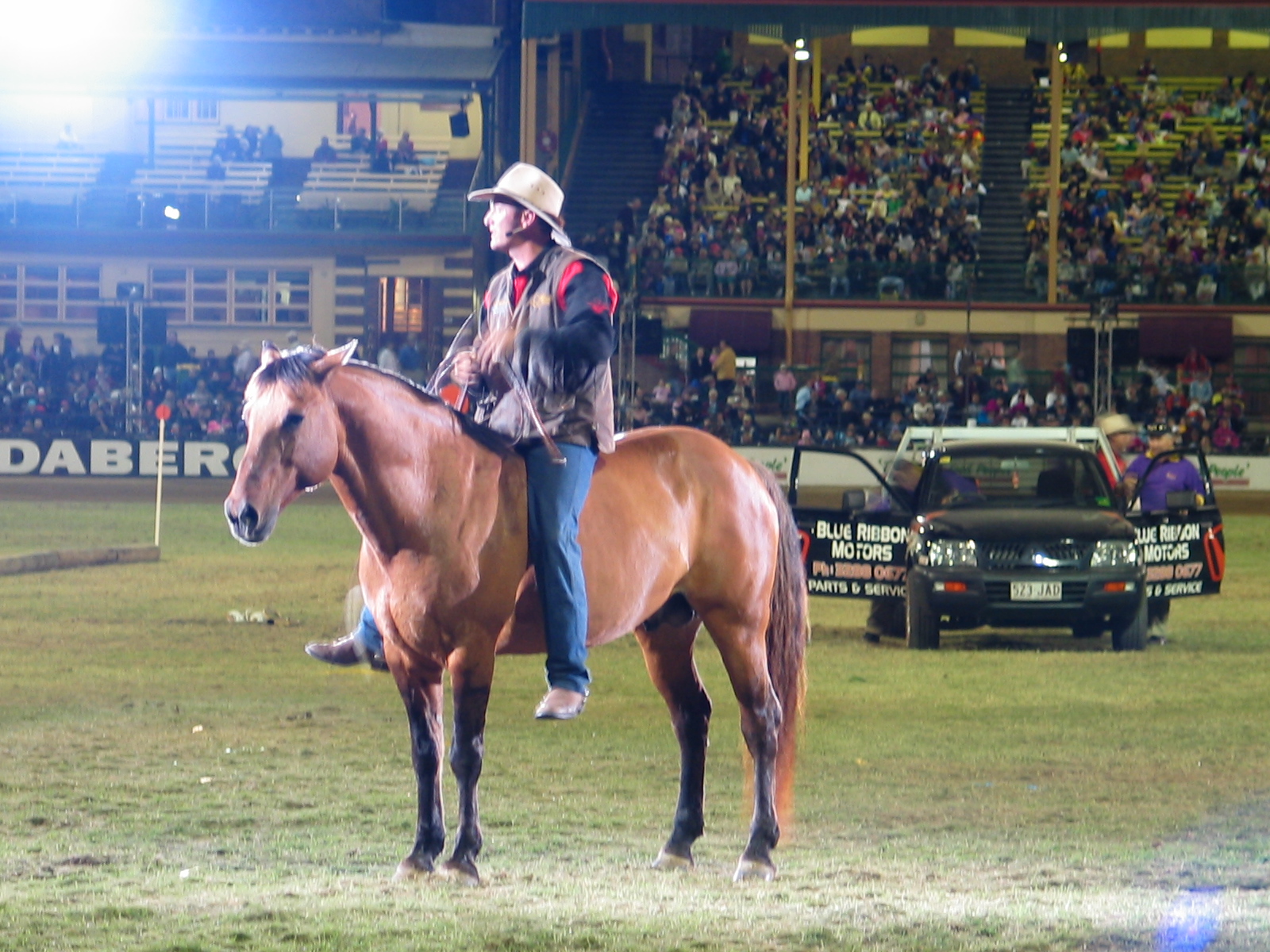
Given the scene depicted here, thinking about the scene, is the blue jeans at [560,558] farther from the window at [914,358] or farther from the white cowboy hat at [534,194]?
the window at [914,358]

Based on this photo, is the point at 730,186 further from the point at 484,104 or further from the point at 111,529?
the point at 111,529

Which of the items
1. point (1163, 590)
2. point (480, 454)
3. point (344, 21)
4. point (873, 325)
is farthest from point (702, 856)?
point (344, 21)

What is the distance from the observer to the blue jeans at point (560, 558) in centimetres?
620

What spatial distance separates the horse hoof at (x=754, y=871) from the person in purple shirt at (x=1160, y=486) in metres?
8.46

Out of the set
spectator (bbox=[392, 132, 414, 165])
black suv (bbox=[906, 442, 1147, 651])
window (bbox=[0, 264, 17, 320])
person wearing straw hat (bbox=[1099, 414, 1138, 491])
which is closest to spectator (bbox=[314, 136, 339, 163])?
spectator (bbox=[392, 132, 414, 165])

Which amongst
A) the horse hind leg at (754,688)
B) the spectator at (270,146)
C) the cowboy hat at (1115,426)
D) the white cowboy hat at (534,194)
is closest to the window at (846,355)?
the spectator at (270,146)

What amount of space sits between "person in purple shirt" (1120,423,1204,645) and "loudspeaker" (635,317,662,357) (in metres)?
18.0

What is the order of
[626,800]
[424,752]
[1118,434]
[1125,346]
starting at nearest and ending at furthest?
[424,752], [626,800], [1118,434], [1125,346]

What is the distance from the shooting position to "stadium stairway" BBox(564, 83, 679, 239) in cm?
4100

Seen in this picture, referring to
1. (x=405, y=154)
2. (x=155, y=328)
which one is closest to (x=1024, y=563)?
(x=155, y=328)

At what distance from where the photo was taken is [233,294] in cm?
4241

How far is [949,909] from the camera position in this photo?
19.6 ft

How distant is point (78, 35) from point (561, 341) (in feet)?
124

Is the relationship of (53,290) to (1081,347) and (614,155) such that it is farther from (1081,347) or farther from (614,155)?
(1081,347)
